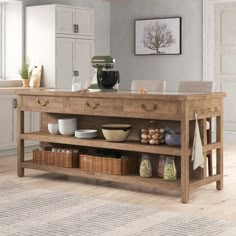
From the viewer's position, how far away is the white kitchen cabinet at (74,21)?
7383 mm

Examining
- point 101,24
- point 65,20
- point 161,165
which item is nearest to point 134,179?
point 161,165

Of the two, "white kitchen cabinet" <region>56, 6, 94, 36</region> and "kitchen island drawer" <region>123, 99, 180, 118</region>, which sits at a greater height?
"white kitchen cabinet" <region>56, 6, 94, 36</region>

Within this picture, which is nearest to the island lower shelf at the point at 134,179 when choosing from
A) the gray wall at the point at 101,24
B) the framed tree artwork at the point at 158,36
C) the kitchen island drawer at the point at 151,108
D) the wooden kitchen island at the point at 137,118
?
the wooden kitchen island at the point at 137,118

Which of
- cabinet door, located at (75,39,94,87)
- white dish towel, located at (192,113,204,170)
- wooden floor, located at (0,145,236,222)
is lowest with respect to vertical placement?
wooden floor, located at (0,145,236,222)

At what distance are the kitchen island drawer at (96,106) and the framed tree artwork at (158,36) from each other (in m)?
3.66

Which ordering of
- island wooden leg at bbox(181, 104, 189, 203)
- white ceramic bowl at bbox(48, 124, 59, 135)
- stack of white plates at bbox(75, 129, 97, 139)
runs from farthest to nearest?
white ceramic bowl at bbox(48, 124, 59, 135) < stack of white plates at bbox(75, 129, 97, 139) < island wooden leg at bbox(181, 104, 189, 203)

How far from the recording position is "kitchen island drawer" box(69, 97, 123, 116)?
4672 mm

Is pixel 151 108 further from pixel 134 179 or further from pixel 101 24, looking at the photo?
pixel 101 24

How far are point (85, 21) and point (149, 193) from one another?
3813mm

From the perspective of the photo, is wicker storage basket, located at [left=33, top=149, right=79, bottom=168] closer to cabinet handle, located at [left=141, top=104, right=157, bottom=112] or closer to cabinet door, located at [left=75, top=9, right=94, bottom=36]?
cabinet handle, located at [left=141, top=104, right=157, bottom=112]

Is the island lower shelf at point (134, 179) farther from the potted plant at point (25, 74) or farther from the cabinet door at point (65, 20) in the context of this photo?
the cabinet door at point (65, 20)

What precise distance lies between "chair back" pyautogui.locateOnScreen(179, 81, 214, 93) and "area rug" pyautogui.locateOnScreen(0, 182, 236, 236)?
5.49ft

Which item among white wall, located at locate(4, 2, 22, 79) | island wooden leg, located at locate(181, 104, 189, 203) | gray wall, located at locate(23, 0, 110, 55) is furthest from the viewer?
gray wall, located at locate(23, 0, 110, 55)

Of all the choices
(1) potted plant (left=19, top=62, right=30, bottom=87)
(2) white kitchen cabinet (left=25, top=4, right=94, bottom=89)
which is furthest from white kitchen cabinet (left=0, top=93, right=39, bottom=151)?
(2) white kitchen cabinet (left=25, top=4, right=94, bottom=89)
